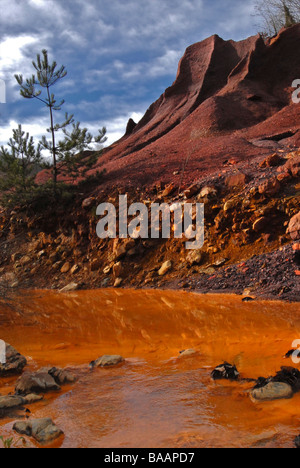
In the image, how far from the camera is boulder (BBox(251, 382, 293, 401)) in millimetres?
3605

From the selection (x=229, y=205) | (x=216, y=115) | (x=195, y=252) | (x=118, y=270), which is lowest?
(x=118, y=270)

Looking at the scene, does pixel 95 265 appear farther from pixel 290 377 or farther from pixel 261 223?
pixel 290 377

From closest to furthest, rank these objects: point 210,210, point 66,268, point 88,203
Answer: point 210,210
point 66,268
point 88,203

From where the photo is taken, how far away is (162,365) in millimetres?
5051

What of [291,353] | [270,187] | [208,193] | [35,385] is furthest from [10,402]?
[208,193]

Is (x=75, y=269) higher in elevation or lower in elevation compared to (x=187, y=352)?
higher

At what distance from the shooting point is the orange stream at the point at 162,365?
3.06m

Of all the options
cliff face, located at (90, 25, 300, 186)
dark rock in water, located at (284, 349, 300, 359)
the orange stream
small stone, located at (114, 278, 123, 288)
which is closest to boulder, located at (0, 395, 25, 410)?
the orange stream

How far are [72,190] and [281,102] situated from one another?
62.2ft

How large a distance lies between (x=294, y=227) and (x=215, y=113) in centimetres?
1827

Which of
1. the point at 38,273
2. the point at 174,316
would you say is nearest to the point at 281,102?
the point at 38,273

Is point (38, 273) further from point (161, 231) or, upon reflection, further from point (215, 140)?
point (215, 140)

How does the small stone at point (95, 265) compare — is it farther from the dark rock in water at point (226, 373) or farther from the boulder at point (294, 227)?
the dark rock in water at point (226, 373)

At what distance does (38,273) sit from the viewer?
15.0m
